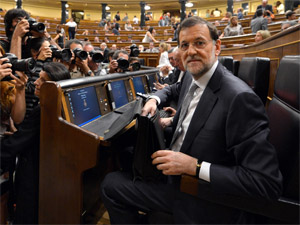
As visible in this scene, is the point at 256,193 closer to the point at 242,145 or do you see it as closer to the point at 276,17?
the point at 242,145

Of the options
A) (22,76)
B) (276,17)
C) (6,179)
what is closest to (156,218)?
(6,179)

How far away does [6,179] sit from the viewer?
1.07 meters

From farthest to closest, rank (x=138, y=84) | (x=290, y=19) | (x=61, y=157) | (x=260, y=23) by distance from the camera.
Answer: (x=260, y=23) < (x=290, y=19) < (x=138, y=84) < (x=61, y=157)

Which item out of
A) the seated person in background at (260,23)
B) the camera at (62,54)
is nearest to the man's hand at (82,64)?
the camera at (62,54)

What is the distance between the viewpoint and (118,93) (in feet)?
4.83

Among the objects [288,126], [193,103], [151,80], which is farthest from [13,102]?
[151,80]

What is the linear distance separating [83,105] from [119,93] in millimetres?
418

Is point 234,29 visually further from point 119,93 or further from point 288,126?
point 288,126

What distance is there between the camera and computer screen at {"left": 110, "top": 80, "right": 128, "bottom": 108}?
141 cm

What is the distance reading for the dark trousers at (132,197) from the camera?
80 centimetres

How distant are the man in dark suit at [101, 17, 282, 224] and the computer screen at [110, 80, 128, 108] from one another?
0.61 m

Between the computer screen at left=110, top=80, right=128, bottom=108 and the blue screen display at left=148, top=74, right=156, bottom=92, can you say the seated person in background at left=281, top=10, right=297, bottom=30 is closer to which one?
the blue screen display at left=148, top=74, right=156, bottom=92

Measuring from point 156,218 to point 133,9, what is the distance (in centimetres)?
1352

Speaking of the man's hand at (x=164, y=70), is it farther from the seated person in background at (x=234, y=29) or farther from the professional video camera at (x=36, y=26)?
the seated person in background at (x=234, y=29)
